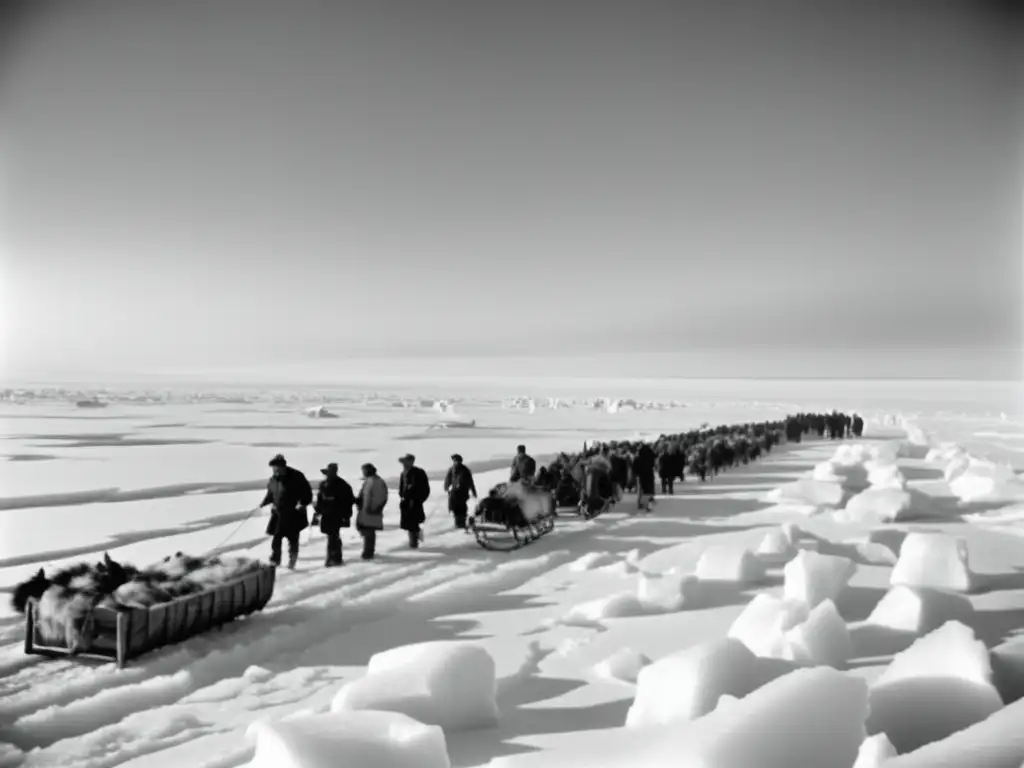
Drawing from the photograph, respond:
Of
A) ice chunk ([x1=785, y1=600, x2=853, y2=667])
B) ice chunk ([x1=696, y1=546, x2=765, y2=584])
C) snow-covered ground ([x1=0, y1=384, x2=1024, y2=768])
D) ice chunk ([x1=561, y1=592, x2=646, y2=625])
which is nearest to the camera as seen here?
snow-covered ground ([x1=0, y1=384, x2=1024, y2=768])

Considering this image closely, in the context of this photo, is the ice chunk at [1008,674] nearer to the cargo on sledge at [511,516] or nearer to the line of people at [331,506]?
the cargo on sledge at [511,516]

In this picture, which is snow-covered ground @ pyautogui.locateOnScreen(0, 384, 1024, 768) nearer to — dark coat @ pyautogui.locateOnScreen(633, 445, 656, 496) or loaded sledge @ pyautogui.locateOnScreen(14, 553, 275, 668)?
loaded sledge @ pyautogui.locateOnScreen(14, 553, 275, 668)

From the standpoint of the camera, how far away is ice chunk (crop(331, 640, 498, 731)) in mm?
5156

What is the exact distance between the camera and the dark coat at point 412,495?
38.7ft

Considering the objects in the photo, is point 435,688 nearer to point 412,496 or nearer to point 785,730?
point 785,730

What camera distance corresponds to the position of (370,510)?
1115 cm

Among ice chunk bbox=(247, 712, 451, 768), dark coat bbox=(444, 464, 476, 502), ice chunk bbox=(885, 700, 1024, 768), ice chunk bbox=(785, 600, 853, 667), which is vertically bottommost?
ice chunk bbox=(785, 600, 853, 667)

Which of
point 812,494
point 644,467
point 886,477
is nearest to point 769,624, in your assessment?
point 644,467

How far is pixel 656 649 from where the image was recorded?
7242 millimetres

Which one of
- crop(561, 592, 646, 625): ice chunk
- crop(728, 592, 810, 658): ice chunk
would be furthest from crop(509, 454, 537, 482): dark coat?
crop(728, 592, 810, 658): ice chunk

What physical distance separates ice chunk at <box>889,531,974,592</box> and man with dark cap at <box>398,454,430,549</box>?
21.6ft

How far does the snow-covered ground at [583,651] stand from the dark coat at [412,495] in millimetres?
519

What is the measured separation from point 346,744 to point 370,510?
23.5 feet

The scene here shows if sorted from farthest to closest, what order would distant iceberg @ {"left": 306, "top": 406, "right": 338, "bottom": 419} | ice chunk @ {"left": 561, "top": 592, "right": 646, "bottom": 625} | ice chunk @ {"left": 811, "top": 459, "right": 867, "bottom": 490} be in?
distant iceberg @ {"left": 306, "top": 406, "right": 338, "bottom": 419} → ice chunk @ {"left": 811, "top": 459, "right": 867, "bottom": 490} → ice chunk @ {"left": 561, "top": 592, "right": 646, "bottom": 625}
